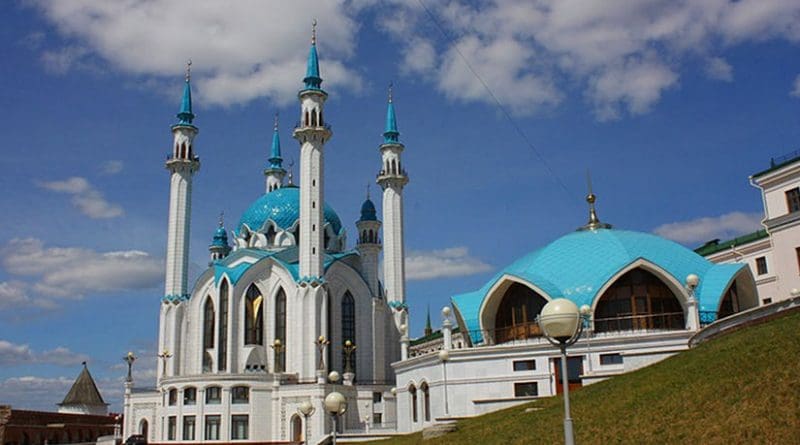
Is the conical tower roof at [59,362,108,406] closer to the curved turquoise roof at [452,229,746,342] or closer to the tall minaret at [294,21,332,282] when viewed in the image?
the tall minaret at [294,21,332,282]

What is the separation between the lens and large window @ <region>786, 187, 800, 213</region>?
39.6 m

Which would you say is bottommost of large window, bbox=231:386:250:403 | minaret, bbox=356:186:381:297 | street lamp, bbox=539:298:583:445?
street lamp, bbox=539:298:583:445

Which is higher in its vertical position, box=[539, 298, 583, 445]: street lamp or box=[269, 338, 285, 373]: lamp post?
box=[269, 338, 285, 373]: lamp post

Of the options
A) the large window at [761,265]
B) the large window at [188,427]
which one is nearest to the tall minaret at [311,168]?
the large window at [188,427]

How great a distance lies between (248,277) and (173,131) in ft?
47.3

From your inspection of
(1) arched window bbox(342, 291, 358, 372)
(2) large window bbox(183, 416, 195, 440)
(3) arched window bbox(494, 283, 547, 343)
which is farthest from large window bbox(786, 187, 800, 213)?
(2) large window bbox(183, 416, 195, 440)

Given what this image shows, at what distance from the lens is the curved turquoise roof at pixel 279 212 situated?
62250 millimetres

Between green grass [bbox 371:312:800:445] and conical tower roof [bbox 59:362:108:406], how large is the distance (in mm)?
57787

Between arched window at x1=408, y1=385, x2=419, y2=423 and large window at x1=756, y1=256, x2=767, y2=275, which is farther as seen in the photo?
large window at x1=756, y1=256, x2=767, y2=275

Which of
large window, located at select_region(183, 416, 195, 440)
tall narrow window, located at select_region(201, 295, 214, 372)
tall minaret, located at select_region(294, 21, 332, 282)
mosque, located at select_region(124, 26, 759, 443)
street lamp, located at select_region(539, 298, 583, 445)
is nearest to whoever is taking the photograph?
street lamp, located at select_region(539, 298, 583, 445)

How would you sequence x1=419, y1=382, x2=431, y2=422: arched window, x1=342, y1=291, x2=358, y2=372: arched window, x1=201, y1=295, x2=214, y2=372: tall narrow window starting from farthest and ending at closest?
x1=342, y1=291, x2=358, y2=372: arched window, x1=201, y1=295, x2=214, y2=372: tall narrow window, x1=419, y1=382, x2=431, y2=422: arched window

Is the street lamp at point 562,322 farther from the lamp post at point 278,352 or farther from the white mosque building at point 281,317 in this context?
the lamp post at point 278,352

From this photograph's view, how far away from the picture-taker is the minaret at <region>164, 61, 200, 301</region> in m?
56.8

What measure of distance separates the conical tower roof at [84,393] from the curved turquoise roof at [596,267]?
47.0 m
